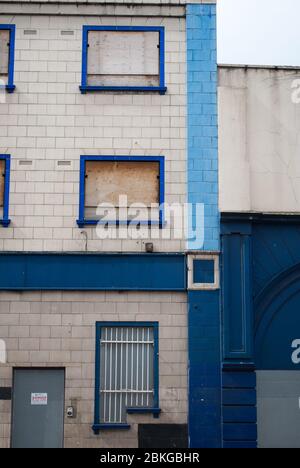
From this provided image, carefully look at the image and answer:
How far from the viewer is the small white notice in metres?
17.5

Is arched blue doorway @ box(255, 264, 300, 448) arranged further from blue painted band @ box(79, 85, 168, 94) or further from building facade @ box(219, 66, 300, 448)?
blue painted band @ box(79, 85, 168, 94)

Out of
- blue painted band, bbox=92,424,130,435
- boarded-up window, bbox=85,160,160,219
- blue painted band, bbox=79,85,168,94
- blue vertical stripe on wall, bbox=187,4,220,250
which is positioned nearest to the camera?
blue painted band, bbox=92,424,130,435

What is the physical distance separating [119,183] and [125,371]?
4.04m

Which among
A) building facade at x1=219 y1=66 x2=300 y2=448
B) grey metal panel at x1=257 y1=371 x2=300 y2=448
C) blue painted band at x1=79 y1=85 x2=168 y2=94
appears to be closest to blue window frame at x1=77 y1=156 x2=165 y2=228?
building facade at x1=219 y1=66 x2=300 y2=448

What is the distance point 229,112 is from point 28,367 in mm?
6989

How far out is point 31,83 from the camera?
61.0ft

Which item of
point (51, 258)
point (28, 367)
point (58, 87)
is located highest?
point (58, 87)

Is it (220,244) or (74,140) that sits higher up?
(74,140)

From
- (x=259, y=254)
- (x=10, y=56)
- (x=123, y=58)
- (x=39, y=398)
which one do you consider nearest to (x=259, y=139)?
(x=259, y=254)

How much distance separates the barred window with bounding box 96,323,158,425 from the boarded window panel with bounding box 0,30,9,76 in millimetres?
6011

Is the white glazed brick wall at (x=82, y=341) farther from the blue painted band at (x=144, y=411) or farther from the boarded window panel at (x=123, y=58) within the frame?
the boarded window panel at (x=123, y=58)
